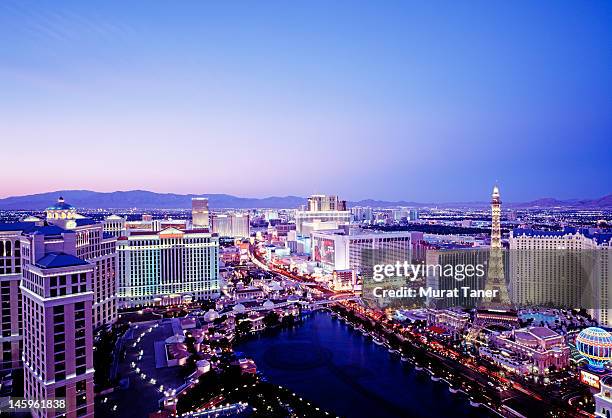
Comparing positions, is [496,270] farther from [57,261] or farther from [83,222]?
[57,261]

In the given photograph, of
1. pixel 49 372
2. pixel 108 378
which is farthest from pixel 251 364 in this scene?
→ pixel 49 372

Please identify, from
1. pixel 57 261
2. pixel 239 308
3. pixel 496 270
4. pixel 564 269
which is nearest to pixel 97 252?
pixel 239 308

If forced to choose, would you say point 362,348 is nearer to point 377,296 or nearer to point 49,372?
point 377,296

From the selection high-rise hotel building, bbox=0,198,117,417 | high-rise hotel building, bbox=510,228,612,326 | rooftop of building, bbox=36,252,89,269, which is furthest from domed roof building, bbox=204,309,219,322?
high-rise hotel building, bbox=510,228,612,326

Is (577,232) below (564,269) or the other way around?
the other way around

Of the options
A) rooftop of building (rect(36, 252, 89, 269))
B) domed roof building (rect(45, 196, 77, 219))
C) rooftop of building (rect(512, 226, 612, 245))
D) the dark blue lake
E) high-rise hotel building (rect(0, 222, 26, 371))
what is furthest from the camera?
rooftop of building (rect(512, 226, 612, 245))

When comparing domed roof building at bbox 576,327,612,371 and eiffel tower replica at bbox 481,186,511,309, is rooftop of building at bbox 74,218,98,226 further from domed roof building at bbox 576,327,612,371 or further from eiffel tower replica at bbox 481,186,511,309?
domed roof building at bbox 576,327,612,371

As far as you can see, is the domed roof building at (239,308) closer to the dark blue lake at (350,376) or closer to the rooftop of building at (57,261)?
the dark blue lake at (350,376)
